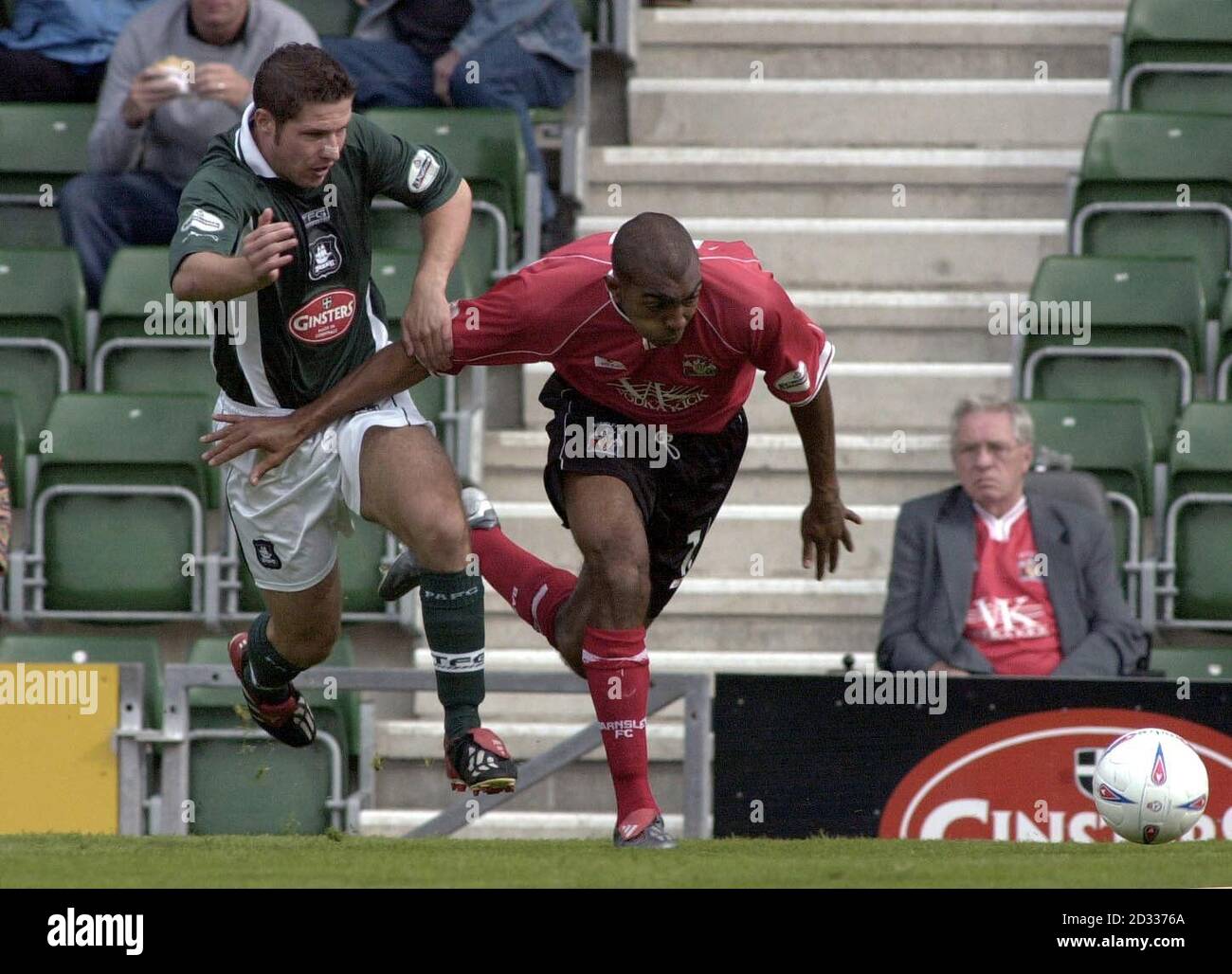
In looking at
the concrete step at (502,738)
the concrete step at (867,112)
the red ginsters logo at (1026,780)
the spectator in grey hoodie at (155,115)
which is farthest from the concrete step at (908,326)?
the red ginsters logo at (1026,780)

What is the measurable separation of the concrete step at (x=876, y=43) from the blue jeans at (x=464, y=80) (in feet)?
3.66

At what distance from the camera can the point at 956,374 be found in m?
8.78

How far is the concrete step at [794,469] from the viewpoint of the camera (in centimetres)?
852

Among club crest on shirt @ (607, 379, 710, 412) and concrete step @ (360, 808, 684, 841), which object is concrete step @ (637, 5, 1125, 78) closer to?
concrete step @ (360, 808, 684, 841)

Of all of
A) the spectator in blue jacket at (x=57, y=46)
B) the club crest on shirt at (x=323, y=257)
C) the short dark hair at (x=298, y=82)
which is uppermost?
the spectator in blue jacket at (x=57, y=46)

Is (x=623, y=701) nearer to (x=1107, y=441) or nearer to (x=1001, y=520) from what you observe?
(x=1001, y=520)

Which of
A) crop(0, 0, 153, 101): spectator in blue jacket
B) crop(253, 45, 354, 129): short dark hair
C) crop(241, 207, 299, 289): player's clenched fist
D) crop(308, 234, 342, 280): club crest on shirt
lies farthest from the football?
crop(0, 0, 153, 101): spectator in blue jacket

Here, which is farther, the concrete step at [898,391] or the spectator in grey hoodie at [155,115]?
the concrete step at [898,391]

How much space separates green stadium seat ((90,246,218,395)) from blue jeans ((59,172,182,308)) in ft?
0.94

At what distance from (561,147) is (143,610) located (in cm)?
317

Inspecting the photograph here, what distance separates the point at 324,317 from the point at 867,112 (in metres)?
5.17

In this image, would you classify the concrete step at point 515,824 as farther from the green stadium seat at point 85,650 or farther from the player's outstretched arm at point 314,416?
the player's outstretched arm at point 314,416

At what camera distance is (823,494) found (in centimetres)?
564

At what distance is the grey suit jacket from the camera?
705 cm
